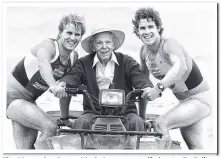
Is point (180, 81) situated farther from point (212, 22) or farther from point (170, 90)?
point (212, 22)

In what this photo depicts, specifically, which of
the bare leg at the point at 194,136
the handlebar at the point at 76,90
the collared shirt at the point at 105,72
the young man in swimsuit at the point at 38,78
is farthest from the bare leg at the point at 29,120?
the bare leg at the point at 194,136

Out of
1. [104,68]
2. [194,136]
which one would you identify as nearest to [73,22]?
[104,68]

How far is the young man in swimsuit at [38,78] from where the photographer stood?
550 centimetres

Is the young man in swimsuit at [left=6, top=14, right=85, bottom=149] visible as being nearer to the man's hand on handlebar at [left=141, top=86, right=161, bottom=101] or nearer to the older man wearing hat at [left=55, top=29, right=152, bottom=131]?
the older man wearing hat at [left=55, top=29, right=152, bottom=131]

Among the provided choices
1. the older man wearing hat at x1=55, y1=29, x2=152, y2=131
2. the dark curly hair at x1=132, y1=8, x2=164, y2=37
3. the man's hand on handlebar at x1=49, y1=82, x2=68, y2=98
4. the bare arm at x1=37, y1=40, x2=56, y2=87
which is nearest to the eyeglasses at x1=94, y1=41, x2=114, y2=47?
the older man wearing hat at x1=55, y1=29, x2=152, y2=131

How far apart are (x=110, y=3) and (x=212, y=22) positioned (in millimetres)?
1510

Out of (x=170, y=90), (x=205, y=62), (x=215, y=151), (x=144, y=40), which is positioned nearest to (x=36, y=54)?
(x=144, y=40)

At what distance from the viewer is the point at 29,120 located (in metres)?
5.54

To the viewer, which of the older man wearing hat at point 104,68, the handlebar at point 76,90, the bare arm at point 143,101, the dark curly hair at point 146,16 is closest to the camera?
the handlebar at point 76,90

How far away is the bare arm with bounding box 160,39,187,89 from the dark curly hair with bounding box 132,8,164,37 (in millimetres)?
252

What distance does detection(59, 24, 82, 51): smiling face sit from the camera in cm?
554

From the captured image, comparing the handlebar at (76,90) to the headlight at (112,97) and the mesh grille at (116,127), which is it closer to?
the headlight at (112,97)

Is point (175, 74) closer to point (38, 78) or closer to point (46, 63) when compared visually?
point (46, 63)

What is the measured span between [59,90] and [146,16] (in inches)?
64.2
